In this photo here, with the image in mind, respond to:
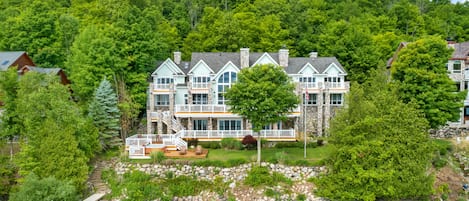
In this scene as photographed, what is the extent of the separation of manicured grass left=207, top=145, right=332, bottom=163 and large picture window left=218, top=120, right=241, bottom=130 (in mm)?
3882

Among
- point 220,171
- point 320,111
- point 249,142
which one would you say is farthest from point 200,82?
point 320,111

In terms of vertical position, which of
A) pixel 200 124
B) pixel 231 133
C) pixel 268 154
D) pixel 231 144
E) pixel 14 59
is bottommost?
pixel 268 154

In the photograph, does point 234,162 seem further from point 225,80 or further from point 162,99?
point 162,99

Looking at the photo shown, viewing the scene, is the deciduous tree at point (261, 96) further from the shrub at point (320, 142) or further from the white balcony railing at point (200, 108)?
the shrub at point (320, 142)

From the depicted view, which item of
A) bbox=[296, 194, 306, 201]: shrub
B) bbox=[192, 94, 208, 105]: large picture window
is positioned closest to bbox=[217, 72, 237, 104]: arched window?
bbox=[192, 94, 208, 105]: large picture window

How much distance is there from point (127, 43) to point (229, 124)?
11.6 metres

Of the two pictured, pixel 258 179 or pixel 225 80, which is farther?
pixel 225 80

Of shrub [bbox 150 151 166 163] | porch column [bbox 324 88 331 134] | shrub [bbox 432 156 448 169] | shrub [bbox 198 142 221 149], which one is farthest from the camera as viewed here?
porch column [bbox 324 88 331 134]

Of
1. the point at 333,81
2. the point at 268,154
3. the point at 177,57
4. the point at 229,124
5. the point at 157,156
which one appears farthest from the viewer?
the point at 177,57

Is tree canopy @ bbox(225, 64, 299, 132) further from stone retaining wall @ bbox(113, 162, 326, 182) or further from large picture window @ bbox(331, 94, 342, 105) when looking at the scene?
large picture window @ bbox(331, 94, 342, 105)

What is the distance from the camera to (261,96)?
23875 mm

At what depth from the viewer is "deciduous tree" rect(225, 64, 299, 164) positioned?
78.2 ft

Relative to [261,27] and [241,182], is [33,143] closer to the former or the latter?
[241,182]

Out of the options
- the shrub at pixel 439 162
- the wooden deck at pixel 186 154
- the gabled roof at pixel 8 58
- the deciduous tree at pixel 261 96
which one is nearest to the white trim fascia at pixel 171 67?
the wooden deck at pixel 186 154
